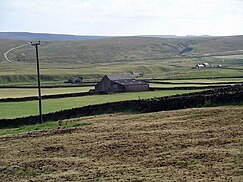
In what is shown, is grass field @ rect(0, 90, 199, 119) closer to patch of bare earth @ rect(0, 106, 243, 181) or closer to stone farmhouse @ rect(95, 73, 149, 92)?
stone farmhouse @ rect(95, 73, 149, 92)

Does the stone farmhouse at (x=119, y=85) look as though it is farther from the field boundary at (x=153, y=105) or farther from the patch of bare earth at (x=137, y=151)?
the patch of bare earth at (x=137, y=151)

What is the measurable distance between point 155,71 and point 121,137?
415 feet

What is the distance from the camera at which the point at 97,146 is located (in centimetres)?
2409

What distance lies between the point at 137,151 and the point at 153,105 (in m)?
19.2

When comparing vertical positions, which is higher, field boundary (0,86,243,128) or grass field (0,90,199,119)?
field boundary (0,86,243,128)

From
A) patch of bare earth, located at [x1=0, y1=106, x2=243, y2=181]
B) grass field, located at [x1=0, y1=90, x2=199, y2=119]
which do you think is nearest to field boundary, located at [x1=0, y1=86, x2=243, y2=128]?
grass field, located at [x1=0, y1=90, x2=199, y2=119]

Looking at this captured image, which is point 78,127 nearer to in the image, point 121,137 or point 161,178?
point 121,137

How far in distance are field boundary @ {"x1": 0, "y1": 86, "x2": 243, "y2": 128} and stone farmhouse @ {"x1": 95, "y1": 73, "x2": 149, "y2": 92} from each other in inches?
1171

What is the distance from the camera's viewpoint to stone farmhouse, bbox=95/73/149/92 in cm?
7525

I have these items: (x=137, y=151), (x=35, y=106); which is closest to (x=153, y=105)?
(x=137, y=151)

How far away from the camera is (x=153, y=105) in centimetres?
4088

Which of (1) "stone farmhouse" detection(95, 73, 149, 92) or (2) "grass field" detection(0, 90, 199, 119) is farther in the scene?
(1) "stone farmhouse" detection(95, 73, 149, 92)

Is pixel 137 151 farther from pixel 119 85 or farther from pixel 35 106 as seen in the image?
pixel 119 85

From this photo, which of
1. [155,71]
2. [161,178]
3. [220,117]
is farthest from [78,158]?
[155,71]
